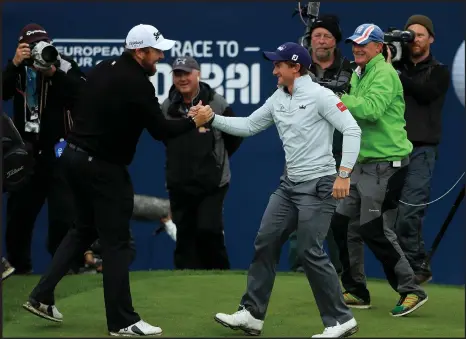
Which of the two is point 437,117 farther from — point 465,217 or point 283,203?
point 283,203

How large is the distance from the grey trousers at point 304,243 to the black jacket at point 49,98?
9.57 ft

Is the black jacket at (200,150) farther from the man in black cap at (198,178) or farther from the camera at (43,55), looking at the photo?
the camera at (43,55)

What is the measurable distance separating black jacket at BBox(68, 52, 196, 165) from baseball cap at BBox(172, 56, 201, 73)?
2793mm

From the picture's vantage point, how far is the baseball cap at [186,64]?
36.0 ft

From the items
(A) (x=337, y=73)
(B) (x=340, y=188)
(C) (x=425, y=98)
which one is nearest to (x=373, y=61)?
(A) (x=337, y=73)

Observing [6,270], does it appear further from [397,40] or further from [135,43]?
[397,40]

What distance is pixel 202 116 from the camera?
27.3 feet

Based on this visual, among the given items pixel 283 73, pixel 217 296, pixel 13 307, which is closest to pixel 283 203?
pixel 283 73

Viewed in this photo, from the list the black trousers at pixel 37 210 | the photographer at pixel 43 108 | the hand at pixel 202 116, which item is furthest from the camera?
the black trousers at pixel 37 210

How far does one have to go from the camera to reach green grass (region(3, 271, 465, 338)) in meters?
8.35

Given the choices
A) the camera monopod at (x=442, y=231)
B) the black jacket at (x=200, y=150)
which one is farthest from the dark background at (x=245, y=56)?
the camera monopod at (x=442, y=231)

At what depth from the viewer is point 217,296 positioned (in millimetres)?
9656

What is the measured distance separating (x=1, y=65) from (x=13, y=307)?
292 centimetres

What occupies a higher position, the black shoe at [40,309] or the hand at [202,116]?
the hand at [202,116]
